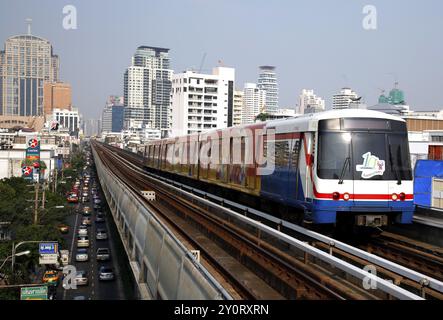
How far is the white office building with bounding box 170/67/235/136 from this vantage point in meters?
118

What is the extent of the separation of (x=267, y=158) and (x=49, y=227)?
72.4ft

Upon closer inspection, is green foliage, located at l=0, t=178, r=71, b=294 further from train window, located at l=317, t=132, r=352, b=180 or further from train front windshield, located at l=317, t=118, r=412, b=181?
train front windshield, located at l=317, t=118, r=412, b=181

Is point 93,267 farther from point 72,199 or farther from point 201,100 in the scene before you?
point 201,100

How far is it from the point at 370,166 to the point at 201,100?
4267 inches

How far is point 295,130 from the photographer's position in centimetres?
1276

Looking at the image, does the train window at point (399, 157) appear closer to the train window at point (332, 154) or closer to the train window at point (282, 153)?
the train window at point (332, 154)

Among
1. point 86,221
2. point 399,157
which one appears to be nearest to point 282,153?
point 399,157

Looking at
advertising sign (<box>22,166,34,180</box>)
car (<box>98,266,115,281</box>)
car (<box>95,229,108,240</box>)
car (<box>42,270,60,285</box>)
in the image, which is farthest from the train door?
advertising sign (<box>22,166,34,180</box>)

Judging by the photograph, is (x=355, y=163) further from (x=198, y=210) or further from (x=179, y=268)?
(x=198, y=210)

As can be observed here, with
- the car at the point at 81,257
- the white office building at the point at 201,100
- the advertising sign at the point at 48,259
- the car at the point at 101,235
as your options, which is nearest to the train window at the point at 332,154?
the advertising sign at the point at 48,259

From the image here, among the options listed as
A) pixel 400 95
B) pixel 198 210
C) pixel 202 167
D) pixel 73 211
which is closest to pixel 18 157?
pixel 73 211

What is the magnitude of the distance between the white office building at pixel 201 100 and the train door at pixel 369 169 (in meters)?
107

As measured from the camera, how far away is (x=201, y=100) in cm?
11869

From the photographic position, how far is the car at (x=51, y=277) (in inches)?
1115
